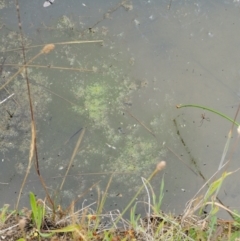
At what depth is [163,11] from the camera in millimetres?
1710

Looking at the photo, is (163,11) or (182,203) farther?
(163,11)

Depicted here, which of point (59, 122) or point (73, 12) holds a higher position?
point (73, 12)

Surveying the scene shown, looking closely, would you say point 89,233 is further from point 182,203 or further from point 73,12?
point 73,12

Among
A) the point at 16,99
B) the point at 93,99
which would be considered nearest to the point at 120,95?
the point at 93,99

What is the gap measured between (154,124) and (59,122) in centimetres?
40

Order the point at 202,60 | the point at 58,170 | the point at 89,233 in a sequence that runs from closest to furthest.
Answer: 1. the point at 89,233
2. the point at 58,170
3. the point at 202,60

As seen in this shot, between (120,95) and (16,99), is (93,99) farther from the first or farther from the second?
(16,99)

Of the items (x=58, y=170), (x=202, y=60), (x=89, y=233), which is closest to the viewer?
(x=89, y=233)

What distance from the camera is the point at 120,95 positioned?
5.36 feet

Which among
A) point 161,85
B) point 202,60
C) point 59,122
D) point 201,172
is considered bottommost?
point 201,172

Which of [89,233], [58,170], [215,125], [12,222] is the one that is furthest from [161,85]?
[12,222]

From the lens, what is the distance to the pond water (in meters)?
1.57

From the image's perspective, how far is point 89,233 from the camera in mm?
1349

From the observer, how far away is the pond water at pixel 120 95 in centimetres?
157
